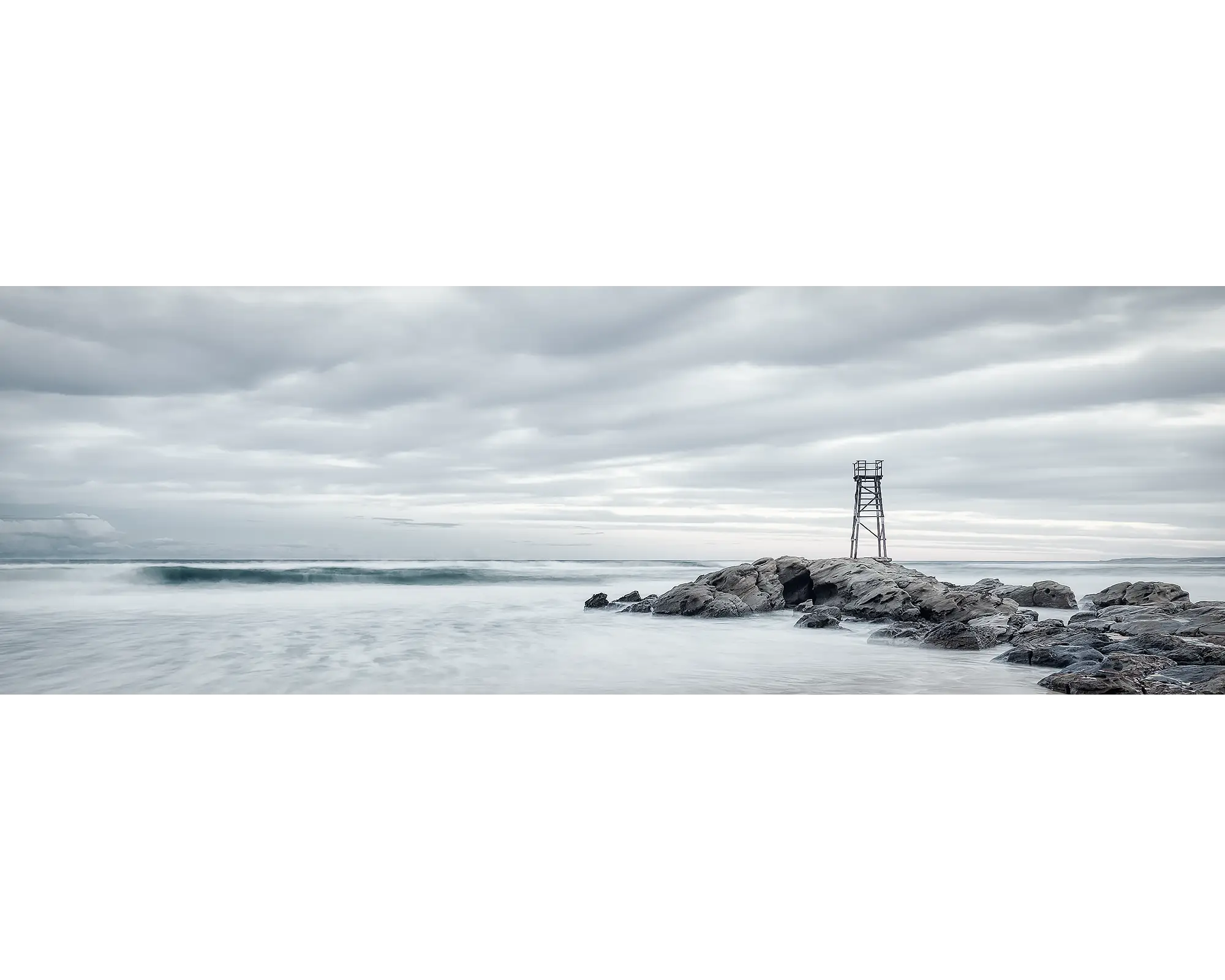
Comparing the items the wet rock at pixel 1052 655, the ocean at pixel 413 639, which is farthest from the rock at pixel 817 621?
the wet rock at pixel 1052 655

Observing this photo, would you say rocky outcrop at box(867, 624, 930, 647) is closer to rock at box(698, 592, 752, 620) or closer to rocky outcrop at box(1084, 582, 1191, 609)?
rock at box(698, 592, 752, 620)

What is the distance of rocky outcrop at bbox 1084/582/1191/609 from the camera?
6980 millimetres

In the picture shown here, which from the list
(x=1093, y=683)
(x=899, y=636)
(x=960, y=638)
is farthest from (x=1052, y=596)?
(x=1093, y=683)

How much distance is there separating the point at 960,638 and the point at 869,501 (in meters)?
1.58

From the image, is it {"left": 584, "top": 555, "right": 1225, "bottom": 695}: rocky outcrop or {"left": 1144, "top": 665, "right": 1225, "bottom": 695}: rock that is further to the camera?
{"left": 584, "top": 555, "right": 1225, "bottom": 695}: rocky outcrop

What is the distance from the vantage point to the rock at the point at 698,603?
28.3 ft

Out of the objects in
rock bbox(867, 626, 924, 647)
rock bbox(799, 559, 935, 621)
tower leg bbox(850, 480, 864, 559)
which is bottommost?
rock bbox(867, 626, 924, 647)

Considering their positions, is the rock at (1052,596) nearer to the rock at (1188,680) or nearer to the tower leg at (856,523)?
the tower leg at (856,523)

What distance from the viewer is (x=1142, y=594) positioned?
24.3 feet

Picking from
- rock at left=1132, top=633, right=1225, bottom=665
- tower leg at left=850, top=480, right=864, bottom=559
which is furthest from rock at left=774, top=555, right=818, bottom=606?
rock at left=1132, top=633, right=1225, bottom=665

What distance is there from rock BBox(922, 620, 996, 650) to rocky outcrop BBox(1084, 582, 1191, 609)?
196 cm

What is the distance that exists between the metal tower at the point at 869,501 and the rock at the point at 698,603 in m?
2.26

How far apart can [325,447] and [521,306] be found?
236 centimetres

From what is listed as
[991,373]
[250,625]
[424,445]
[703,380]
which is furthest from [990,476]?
[250,625]
